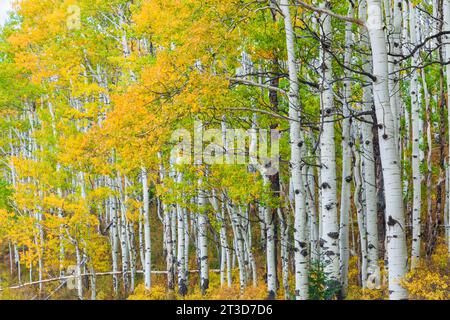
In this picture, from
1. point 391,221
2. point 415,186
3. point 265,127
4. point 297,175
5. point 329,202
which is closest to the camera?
point 391,221

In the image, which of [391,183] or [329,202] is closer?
[391,183]

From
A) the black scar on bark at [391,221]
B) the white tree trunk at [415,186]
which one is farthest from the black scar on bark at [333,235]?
the white tree trunk at [415,186]

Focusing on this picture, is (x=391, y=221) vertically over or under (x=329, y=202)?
under

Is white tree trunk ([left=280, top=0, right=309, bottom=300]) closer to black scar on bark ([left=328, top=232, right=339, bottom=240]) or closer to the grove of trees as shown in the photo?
the grove of trees

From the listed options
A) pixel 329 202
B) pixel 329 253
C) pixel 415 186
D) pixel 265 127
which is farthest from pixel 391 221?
pixel 415 186

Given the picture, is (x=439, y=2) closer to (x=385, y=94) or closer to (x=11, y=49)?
(x=385, y=94)

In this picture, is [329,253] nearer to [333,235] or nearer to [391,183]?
[333,235]

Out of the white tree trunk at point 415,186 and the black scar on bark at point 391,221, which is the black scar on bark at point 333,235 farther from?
the white tree trunk at point 415,186

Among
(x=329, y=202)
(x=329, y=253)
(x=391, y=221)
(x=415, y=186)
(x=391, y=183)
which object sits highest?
(x=415, y=186)

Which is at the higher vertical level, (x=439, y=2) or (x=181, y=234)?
(x=439, y=2)

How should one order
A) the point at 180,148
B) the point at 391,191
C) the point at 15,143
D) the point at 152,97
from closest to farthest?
1. the point at 391,191
2. the point at 152,97
3. the point at 180,148
4. the point at 15,143

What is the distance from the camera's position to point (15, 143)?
25.9 metres

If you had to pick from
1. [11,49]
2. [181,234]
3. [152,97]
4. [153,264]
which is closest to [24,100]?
[11,49]

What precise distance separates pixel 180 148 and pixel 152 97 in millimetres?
2174
